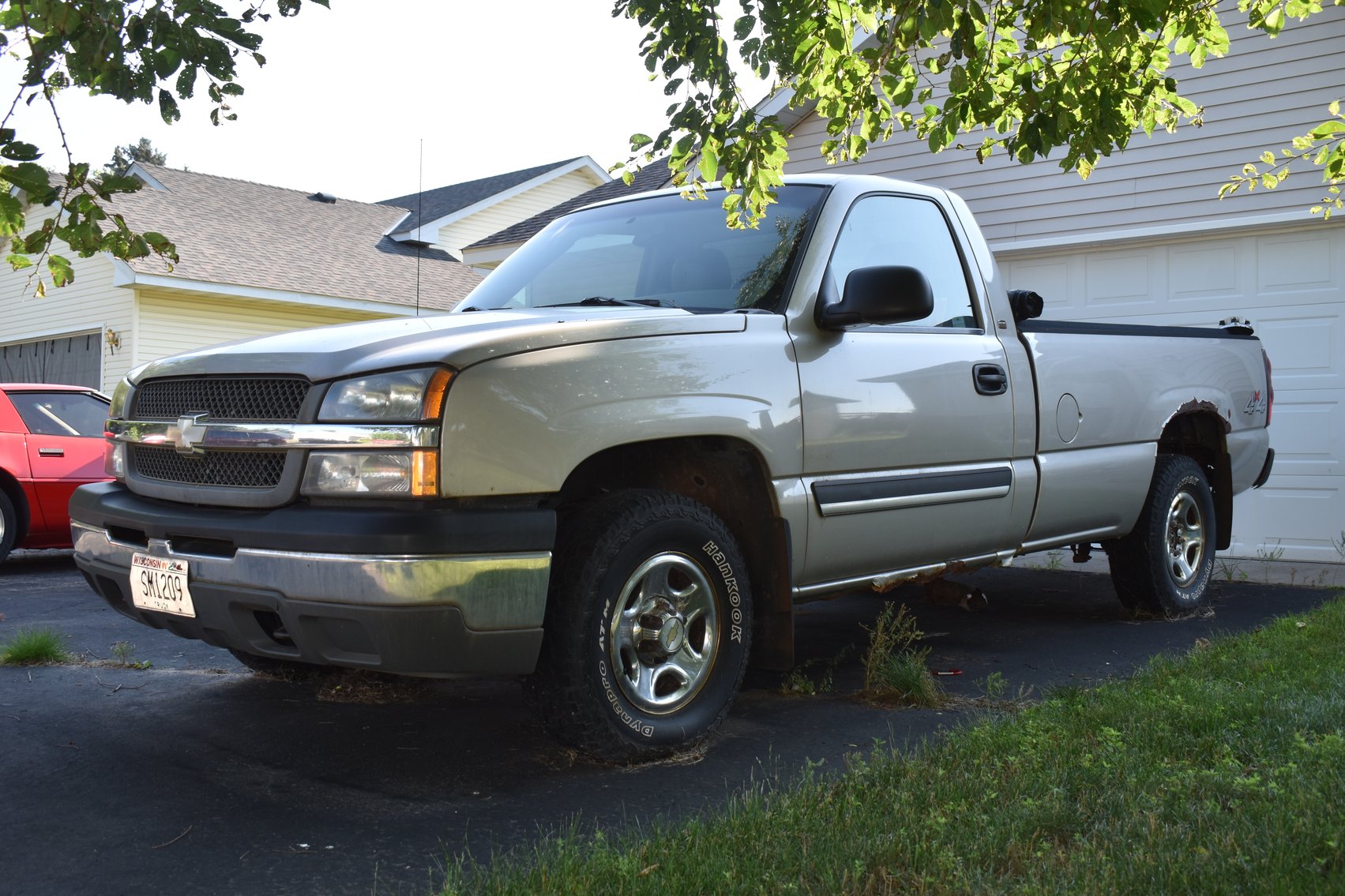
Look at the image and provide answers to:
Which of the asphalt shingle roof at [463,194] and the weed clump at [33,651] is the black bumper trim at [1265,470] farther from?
the asphalt shingle roof at [463,194]

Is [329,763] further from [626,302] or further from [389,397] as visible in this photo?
[626,302]

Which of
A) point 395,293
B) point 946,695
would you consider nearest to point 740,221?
point 946,695

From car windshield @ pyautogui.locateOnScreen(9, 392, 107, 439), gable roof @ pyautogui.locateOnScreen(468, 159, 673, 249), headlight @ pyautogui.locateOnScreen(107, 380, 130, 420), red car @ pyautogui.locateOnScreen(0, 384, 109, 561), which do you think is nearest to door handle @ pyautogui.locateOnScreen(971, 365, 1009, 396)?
headlight @ pyautogui.locateOnScreen(107, 380, 130, 420)

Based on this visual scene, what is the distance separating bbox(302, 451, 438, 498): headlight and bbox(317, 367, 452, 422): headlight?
10cm

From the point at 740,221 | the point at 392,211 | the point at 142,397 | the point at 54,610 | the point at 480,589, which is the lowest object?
the point at 54,610

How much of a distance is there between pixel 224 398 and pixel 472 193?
74.6 feet

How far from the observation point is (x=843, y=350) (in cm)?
435

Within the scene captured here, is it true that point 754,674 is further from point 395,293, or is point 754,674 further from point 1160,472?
point 395,293

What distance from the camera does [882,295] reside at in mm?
4152

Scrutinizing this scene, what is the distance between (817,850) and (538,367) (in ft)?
4.80

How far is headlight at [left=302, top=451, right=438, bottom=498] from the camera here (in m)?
3.22

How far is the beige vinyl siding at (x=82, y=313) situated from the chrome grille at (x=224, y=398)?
45.9 feet

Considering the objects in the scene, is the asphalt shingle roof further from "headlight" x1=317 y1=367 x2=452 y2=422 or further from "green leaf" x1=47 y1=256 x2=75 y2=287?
"headlight" x1=317 y1=367 x2=452 y2=422

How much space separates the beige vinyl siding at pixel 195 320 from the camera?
17297 mm
